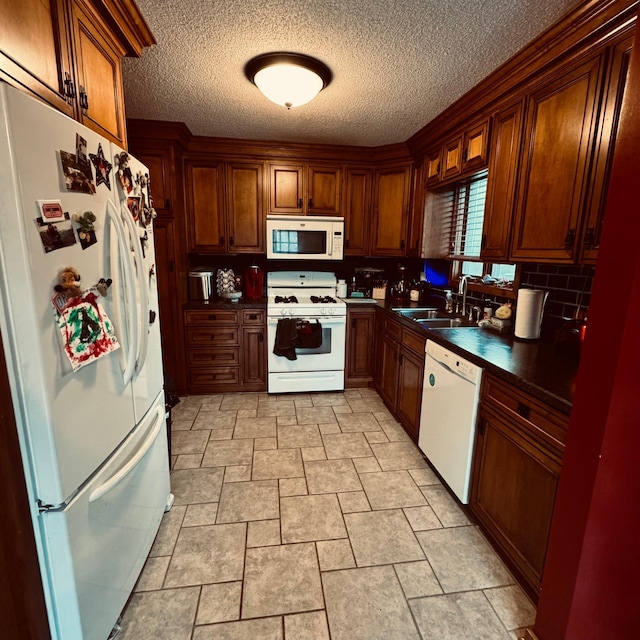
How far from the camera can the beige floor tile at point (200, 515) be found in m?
1.84

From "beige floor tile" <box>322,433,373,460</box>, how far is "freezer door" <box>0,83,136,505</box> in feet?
5.47

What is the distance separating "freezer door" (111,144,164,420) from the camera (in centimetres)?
137

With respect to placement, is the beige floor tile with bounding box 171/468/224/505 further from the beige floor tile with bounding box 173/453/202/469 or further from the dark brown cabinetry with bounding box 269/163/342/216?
the dark brown cabinetry with bounding box 269/163/342/216

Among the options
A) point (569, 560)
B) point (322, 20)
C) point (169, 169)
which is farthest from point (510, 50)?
point (169, 169)

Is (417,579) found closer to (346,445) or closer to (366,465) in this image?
(366,465)

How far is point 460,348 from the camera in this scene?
6.12ft

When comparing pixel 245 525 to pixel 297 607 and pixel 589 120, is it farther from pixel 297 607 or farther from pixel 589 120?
pixel 589 120

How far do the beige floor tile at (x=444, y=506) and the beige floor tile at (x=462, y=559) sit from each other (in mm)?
49

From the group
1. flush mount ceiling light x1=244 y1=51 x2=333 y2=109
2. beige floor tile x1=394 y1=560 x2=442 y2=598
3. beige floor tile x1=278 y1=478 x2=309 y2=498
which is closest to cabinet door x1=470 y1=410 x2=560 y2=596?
beige floor tile x1=394 y1=560 x2=442 y2=598

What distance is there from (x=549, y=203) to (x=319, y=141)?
2230mm

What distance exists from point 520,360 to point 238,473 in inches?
70.7

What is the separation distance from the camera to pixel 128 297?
49.8 inches

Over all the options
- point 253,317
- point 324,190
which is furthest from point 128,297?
point 324,190

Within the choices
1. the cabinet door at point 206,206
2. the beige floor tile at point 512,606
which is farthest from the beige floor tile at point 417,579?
the cabinet door at point 206,206
